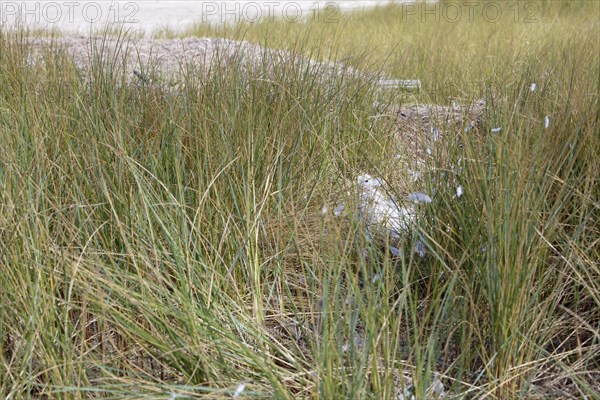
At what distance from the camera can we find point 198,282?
158 centimetres

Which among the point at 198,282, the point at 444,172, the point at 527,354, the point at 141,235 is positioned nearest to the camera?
the point at 527,354

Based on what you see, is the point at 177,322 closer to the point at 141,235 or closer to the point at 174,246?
the point at 174,246

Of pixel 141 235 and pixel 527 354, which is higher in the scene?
pixel 141 235

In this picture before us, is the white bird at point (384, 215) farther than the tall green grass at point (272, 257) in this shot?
Yes

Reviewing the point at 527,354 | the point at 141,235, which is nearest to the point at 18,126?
the point at 141,235

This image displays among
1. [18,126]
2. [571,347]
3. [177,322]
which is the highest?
[18,126]

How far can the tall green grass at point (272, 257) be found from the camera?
1367 millimetres

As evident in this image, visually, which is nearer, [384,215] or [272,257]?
[272,257]

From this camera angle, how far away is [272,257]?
5.64ft

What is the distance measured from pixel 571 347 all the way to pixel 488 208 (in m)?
0.41

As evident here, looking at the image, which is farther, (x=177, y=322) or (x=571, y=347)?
(x=571, y=347)

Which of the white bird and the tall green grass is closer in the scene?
the tall green grass

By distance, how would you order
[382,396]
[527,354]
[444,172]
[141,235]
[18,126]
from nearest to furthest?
[382,396], [527,354], [141,235], [444,172], [18,126]

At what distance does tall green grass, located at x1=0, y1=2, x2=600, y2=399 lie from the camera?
1.37 metres
